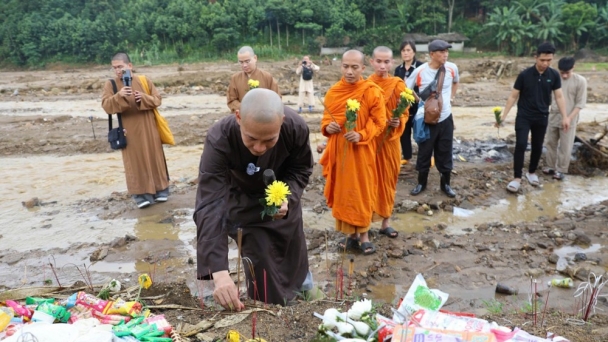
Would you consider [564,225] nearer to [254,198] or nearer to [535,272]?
[535,272]

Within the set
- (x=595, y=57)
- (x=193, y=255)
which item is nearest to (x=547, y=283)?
(x=193, y=255)

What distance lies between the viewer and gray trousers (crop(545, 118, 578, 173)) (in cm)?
654

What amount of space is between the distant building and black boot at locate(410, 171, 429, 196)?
22.4 metres

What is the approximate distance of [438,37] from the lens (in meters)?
27.2

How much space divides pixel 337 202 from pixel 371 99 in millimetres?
1003

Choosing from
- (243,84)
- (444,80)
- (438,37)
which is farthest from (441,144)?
(438,37)

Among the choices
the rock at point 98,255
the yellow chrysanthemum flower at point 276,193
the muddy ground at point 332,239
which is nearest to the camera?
the yellow chrysanthemum flower at point 276,193

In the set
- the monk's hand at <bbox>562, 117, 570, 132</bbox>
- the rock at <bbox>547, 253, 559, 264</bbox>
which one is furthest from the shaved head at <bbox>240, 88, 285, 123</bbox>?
the monk's hand at <bbox>562, 117, 570, 132</bbox>

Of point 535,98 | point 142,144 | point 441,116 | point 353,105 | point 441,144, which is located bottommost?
point 441,144

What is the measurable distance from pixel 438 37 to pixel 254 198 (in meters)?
26.9

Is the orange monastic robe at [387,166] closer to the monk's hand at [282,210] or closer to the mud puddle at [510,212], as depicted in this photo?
the mud puddle at [510,212]

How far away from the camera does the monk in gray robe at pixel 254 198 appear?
2.26 metres

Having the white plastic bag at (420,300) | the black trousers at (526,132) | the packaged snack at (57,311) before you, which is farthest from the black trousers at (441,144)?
the packaged snack at (57,311)

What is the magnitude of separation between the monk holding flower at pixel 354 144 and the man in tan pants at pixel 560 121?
3533 mm
